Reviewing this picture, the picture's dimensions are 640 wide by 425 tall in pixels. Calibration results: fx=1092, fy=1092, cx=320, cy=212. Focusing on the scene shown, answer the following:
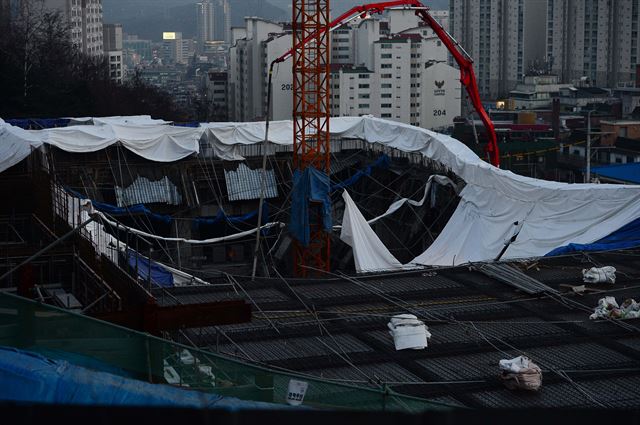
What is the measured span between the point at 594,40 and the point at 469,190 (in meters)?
39.5

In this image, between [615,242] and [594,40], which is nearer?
[615,242]

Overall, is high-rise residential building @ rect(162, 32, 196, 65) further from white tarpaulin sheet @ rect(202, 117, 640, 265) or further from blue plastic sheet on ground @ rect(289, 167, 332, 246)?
white tarpaulin sheet @ rect(202, 117, 640, 265)

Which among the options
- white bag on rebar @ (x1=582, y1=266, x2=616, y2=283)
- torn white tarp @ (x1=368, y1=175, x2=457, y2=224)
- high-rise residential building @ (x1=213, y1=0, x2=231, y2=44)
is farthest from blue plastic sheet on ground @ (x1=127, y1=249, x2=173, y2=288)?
high-rise residential building @ (x1=213, y1=0, x2=231, y2=44)

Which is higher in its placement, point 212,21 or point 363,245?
point 212,21

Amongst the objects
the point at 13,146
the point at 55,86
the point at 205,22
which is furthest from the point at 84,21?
the point at 205,22

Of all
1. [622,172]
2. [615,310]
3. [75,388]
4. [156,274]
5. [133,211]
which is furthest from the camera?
[622,172]

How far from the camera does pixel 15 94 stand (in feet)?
79.5

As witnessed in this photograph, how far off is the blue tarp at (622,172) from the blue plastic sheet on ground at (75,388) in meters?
17.5

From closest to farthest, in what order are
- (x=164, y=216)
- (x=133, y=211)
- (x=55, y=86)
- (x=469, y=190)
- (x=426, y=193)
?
(x=469, y=190)
(x=426, y=193)
(x=133, y=211)
(x=164, y=216)
(x=55, y=86)

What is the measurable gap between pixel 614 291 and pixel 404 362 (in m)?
2.74

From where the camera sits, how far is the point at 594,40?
168ft

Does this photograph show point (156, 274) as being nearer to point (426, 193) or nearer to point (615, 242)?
point (615, 242)

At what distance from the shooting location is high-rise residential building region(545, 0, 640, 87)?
4888 cm

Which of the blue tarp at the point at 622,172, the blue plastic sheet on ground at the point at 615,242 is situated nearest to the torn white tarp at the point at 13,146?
the blue plastic sheet on ground at the point at 615,242
